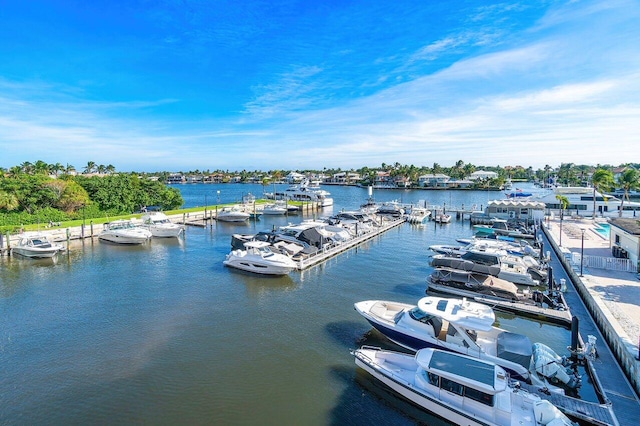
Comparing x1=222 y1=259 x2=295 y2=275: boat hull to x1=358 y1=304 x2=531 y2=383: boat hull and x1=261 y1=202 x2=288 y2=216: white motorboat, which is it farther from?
x1=261 y1=202 x2=288 y2=216: white motorboat

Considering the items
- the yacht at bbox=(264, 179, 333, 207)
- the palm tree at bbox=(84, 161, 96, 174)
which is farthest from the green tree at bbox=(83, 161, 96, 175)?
the yacht at bbox=(264, 179, 333, 207)

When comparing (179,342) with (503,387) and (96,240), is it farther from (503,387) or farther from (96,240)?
(96,240)

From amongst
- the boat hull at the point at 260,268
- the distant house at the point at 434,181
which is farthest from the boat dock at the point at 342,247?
the distant house at the point at 434,181

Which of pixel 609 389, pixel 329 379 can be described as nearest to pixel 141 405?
pixel 329 379

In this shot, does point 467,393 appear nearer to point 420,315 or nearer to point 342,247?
point 420,315

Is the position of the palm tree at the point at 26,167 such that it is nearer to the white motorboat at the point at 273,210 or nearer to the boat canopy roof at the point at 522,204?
the white motorboat at the point at 273,210
